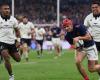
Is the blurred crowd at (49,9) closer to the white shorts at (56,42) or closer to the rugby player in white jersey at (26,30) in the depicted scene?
the white shorts at (56,42)

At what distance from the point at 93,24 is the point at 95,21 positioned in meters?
0.14

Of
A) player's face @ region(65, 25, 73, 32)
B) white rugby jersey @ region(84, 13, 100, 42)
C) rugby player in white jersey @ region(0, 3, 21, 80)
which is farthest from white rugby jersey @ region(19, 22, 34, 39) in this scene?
player's face @ region(65, 25, 73, 32)

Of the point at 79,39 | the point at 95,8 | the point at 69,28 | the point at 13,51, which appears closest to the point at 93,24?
the point at 95,8

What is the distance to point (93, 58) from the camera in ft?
50.7

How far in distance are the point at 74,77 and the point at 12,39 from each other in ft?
8.90

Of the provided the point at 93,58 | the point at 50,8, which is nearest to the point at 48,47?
the point at 50,8

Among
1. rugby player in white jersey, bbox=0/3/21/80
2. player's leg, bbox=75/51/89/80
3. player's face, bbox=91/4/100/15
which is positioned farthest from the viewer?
rugby player in white jersey, bbox=0/3/21/80

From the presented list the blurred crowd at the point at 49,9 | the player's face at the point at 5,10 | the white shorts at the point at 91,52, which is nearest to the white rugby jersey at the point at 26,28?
the player's face at the point at 5,10

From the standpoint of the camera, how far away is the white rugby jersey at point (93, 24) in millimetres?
16438

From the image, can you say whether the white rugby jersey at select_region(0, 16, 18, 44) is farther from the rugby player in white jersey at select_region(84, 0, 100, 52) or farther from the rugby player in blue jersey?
the rugby player in blue jersey

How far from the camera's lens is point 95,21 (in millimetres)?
16531

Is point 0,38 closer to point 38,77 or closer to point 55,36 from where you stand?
point 38,77

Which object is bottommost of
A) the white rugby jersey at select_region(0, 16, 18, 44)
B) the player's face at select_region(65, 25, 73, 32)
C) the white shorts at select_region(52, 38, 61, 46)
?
the white shorts at select_region(52, 38, 61, 46)

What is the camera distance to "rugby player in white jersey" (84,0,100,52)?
51.3 feet
